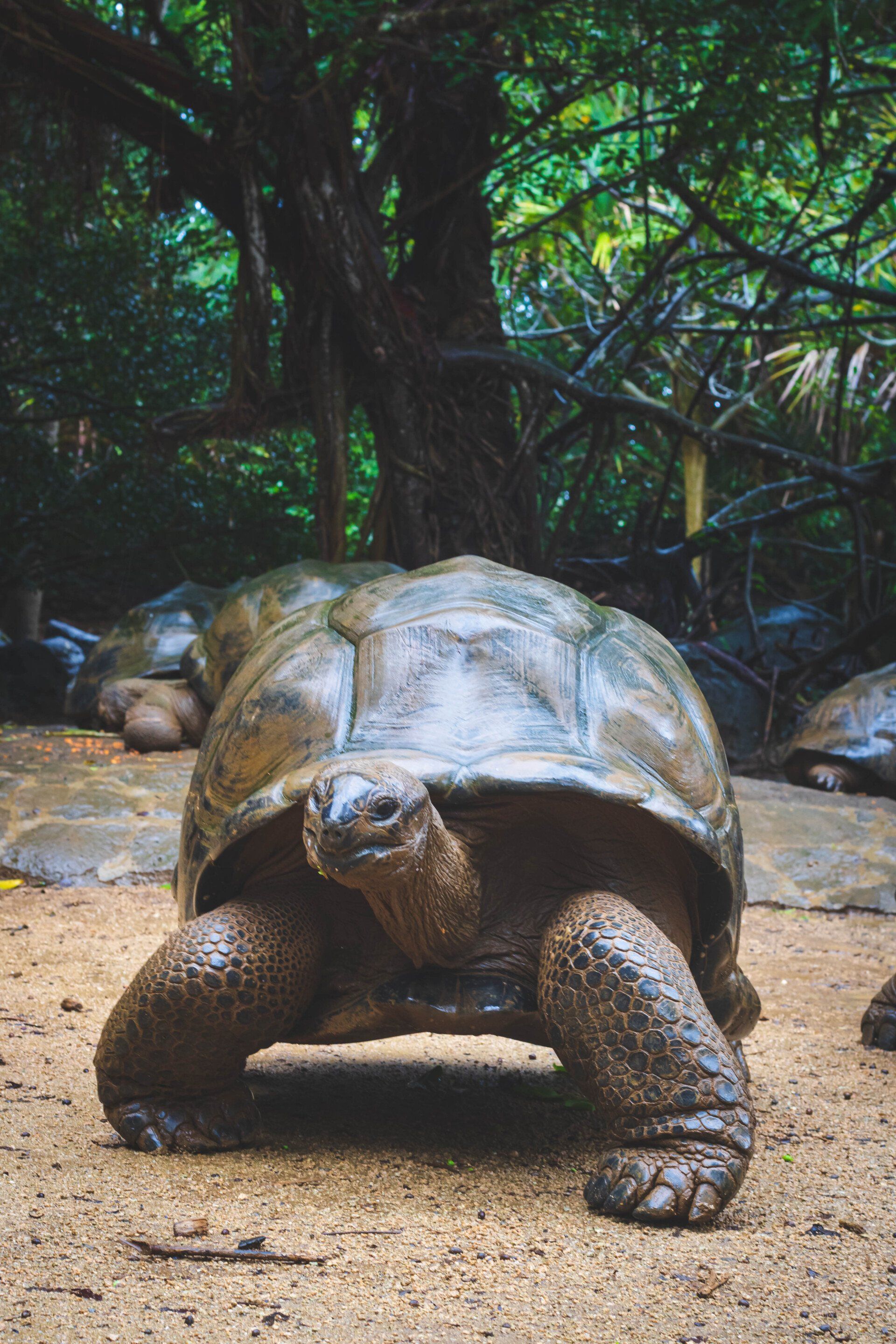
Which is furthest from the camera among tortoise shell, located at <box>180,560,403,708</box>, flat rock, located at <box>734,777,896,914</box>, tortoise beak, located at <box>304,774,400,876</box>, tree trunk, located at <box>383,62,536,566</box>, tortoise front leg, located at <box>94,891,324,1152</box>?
tree trunk, located at <box>383,62,536,566</box>

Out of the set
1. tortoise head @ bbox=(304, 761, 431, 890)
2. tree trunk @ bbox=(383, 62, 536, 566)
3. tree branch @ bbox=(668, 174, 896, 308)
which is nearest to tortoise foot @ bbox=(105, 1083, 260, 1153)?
tortoise head @ bbox=(304, 761, 431, 890)

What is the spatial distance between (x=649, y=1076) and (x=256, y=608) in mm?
5151

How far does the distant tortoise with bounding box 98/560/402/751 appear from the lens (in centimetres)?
631

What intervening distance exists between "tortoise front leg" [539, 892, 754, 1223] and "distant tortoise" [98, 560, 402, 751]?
14.4 ft

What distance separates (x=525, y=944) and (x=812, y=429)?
1306cm

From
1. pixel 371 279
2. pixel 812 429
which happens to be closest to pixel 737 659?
pixel 371 279

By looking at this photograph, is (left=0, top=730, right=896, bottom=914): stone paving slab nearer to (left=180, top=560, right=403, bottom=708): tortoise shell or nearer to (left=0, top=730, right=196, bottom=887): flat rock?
(left=0, top=730, right=196, bottom=887): flat rock

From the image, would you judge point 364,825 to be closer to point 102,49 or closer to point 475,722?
point 475,722

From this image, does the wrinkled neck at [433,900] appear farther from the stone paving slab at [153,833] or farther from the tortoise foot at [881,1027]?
the stone paving slab at [153,833]

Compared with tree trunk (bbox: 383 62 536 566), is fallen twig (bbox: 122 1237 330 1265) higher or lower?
lower

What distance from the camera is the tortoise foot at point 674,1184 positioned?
5.44ft

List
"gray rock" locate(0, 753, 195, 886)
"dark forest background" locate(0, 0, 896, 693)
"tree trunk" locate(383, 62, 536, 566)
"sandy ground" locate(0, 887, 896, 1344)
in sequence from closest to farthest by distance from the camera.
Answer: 1. "sandy ground" locate(0, 887, 896, 1344)
2. "gray rock" locate(0, 753, 195, 886)
3. "dark forest background" locate(0, 0, 896, 693)
4. "tree trunk" locate(383, 62, 536, 566)

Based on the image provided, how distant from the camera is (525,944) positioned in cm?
202

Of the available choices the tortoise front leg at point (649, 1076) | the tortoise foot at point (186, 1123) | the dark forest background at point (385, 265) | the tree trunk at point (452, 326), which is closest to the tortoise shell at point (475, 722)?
the tortoise front leg at point (649, 1076)
